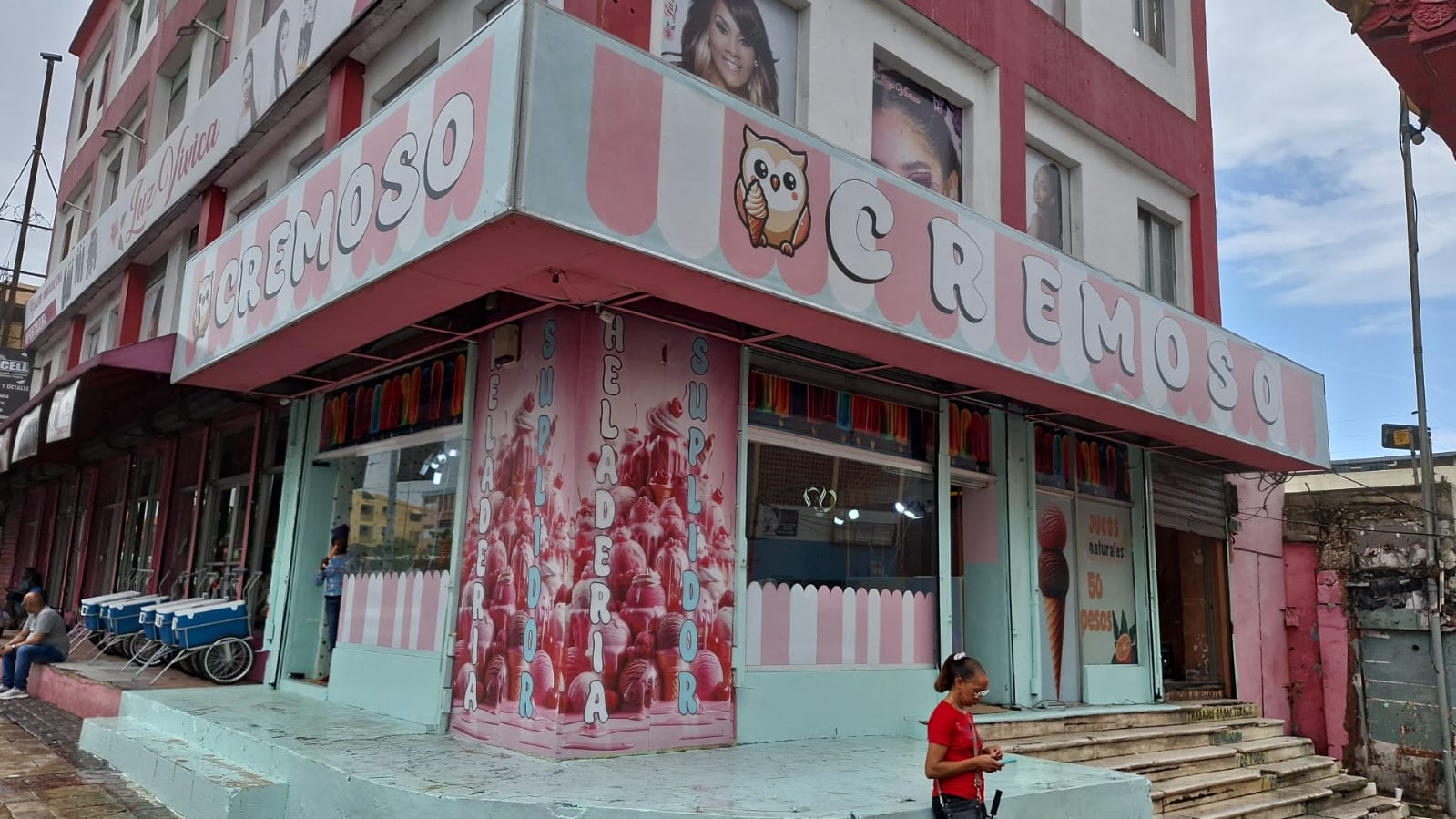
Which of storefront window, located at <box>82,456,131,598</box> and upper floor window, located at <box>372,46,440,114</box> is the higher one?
upper floor window, located at <box>372,46,440,114</box>

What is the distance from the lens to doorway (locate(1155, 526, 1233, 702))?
12971 millimetres

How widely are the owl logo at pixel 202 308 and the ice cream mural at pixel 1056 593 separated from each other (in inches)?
320

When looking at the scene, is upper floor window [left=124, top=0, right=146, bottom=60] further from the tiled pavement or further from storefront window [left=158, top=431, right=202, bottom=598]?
the tiled pavement

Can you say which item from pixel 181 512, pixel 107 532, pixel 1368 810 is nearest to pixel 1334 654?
pixel 1368 810

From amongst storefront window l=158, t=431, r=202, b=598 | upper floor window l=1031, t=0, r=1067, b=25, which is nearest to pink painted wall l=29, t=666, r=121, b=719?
storefront window l=158, t=431, r=202, b=598

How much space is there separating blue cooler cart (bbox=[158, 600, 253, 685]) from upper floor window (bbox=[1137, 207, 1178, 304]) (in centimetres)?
1092

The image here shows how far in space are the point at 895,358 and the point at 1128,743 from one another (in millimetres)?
4380

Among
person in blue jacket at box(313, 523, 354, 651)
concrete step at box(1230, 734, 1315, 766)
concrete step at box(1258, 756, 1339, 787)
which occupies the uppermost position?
person in blue jacket at box(313, 523, 354, 651)

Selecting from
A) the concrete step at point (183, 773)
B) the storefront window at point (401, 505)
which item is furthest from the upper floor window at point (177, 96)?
the concrete step at point (183, 773)

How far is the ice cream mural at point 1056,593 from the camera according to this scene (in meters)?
10.2

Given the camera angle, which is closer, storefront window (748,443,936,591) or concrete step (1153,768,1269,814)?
storefront window (748,443,936,591)

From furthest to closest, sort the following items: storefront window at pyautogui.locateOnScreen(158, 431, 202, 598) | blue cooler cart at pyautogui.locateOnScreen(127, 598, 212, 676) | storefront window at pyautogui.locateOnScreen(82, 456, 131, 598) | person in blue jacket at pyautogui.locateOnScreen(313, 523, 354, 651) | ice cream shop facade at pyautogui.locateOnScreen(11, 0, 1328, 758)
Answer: storefront window at pyautogui.locateOnScreen(82, 456, 131, 598), storefront window at pyautogui.locateOnScreen(158, 431, 202, 598), blue cooler cart at pyautogui.locateOnScreen(127, 598, 212, 676), person in blue jacket at pyautogui.locateOnScreen(313, 523, 354, 651), ice cream shop facade at pyautogui.locateOnScreen(11, 0, 1328, 758)

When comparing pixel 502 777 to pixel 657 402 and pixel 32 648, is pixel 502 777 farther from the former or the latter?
pixel 32 648

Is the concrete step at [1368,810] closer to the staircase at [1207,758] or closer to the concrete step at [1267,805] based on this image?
the staircase at [1207,758]
